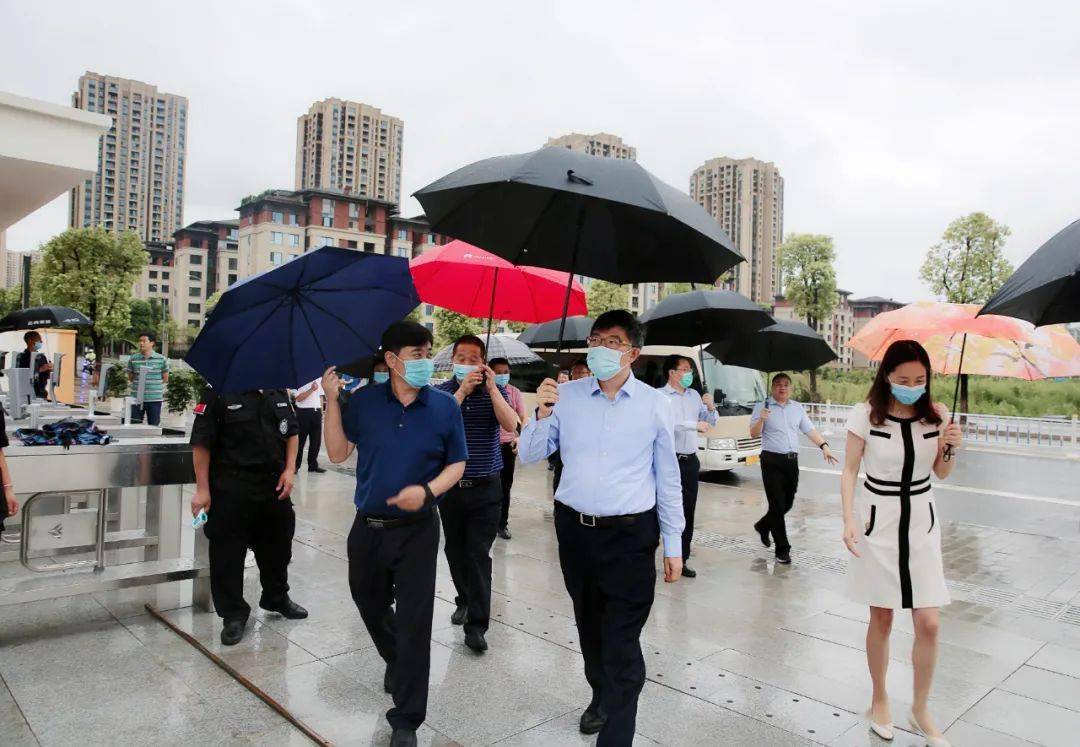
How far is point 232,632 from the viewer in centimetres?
436

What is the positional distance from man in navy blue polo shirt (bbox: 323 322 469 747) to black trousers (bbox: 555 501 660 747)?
639mm

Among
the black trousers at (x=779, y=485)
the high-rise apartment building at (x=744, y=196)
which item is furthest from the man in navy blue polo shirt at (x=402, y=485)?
the high-rise apartment building at (x=744, y=196)

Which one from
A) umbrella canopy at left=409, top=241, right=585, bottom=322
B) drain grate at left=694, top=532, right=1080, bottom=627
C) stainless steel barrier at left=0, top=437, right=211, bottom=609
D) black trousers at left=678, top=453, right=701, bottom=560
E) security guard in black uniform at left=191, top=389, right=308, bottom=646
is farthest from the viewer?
black trousers at left=678, top=453, right=701, bottom=560

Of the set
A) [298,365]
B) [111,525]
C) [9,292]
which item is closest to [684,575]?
[298,365]

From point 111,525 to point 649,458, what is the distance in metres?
6.01

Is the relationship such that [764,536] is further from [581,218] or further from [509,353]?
[581,218]

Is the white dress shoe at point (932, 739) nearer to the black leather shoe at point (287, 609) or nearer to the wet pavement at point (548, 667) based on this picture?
the wet pavement at point (548, 667)

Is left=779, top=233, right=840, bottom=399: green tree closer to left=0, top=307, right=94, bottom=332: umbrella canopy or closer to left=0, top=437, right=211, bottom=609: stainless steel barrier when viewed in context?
left=0, top=307, right=94, bottom=332: umbrella canopy

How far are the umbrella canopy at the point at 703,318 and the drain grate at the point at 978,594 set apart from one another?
2.24 metres

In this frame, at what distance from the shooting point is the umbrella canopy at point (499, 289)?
240 inches

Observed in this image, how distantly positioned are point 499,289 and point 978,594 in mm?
4803

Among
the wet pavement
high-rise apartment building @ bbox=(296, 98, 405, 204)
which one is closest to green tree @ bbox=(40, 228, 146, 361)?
the wet pavement

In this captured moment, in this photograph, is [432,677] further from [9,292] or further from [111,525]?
[9,292]

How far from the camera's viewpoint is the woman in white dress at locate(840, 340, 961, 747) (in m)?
3.40
